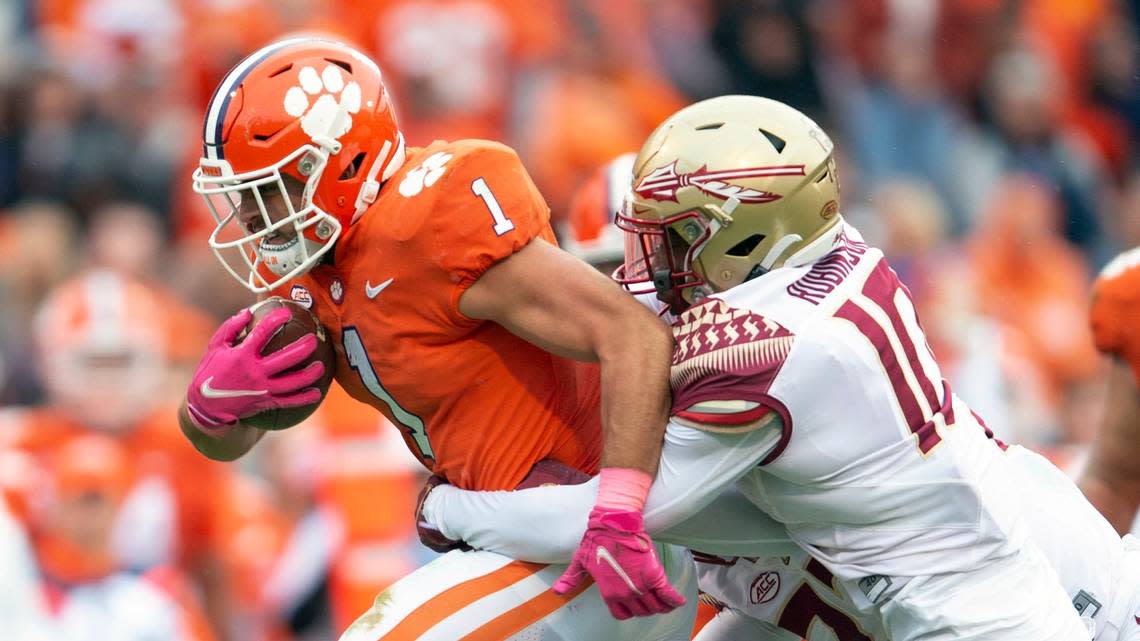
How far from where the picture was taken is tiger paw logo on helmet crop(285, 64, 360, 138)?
10.5ft

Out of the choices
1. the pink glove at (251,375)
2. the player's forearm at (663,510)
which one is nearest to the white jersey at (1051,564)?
the player's forearm at (663,510)

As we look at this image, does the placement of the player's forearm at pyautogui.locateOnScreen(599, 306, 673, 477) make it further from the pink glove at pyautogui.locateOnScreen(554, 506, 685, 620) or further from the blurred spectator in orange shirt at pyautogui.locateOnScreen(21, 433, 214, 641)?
the blurred spectator in orange shirt at pyautogui.locateOnScreen(21, 433, 214, 641)

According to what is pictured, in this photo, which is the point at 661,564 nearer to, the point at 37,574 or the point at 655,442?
the point at 655,442

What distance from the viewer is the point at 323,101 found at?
10.6 ft

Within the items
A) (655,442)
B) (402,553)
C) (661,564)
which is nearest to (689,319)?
(655,442)

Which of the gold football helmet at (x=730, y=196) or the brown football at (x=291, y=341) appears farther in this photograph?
A: the brown football at (x=291, y=341)

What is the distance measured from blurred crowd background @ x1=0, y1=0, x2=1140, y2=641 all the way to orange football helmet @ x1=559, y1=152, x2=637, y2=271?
1859 millimetres

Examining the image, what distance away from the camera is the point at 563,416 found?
11.0ft

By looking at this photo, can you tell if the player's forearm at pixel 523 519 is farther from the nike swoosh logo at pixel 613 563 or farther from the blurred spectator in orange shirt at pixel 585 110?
the blurred spectator in orange shirt at pixel 585 110

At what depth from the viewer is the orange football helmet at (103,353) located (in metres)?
6.18

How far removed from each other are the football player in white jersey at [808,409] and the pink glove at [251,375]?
455 millimetres

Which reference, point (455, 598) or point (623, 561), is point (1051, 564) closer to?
point (623, 561)

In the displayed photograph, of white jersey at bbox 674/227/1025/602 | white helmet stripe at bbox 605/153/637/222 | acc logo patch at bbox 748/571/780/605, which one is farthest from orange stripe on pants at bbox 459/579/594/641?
white helmet stripe at bbox 605/153/637/222

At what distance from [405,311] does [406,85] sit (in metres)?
4.57
